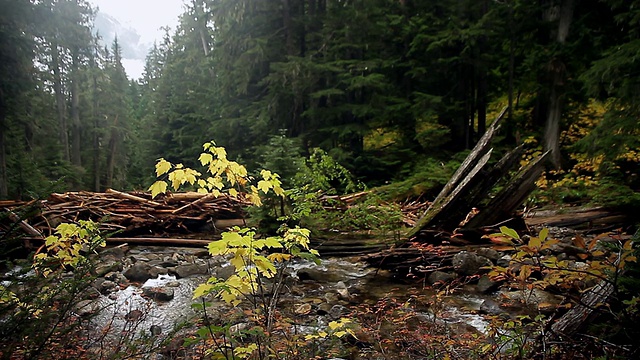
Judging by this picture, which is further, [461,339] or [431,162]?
[431,162]

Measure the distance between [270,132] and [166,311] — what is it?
1160 cm

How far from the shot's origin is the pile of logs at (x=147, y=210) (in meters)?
8.74

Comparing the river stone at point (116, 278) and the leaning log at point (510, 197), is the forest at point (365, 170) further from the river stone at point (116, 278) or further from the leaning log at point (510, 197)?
the leaning log at point (510, 197)

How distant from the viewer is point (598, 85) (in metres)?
8.48

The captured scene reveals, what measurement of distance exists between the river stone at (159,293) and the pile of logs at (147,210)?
11.5 ft

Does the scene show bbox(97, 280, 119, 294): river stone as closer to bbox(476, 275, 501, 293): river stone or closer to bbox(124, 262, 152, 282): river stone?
bbox(124, 262, 152, 282): river stone

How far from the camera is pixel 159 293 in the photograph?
4.92 meters

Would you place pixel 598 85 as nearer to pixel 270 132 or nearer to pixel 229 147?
pixel 270 132

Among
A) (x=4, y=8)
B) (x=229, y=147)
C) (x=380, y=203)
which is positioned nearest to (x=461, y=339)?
(x=380, y=203)

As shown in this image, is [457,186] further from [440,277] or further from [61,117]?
[61,117]

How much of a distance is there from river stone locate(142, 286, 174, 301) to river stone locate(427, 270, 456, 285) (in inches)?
151

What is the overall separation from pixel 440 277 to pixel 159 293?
13.4ft

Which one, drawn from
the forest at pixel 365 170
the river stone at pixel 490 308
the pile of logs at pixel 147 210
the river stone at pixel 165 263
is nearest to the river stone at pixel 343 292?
the forest at pixel 365 170

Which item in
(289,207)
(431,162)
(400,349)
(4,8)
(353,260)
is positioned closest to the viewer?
(400,349)
